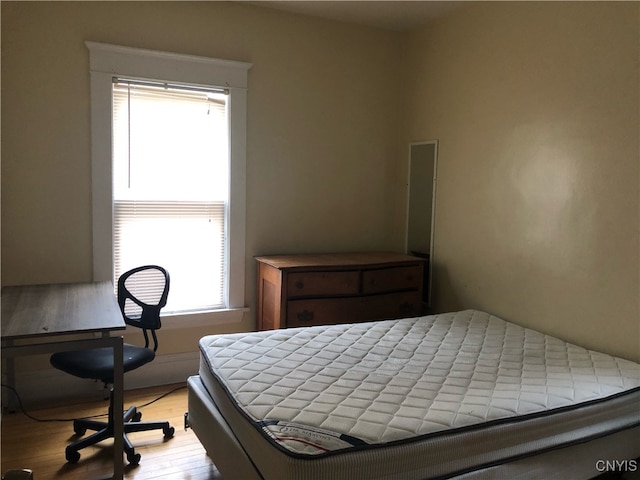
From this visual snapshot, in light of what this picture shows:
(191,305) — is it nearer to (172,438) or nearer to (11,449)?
(172,438)

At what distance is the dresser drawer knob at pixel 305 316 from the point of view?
3.25m

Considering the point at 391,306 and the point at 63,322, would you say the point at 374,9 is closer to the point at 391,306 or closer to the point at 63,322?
the point at 391,306

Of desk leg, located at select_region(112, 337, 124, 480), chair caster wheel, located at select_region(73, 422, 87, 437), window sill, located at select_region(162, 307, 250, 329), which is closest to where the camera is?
desk leg, located at select_region(112, 337, 124, 480)

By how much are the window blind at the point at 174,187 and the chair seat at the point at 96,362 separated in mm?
720

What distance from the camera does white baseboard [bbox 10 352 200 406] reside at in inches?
120

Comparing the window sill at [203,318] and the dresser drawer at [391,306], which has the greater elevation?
the dresser drawer at [391,306]

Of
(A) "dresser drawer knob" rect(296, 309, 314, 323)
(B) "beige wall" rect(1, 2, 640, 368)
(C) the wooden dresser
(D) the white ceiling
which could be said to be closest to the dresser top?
(C) the wooden dresser

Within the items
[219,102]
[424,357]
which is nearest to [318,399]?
[424,357]

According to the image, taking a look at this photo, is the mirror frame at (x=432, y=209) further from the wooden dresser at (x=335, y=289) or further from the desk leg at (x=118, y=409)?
the desk leg at (x=118, y=409)

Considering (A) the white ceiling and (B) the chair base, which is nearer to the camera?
(B) the chair base

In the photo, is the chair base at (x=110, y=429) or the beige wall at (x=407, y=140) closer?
the chair base at (x=110, y=429)

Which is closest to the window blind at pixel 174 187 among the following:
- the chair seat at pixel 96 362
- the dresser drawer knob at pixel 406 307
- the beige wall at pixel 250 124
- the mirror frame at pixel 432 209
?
the beige wall at pixel 250 124

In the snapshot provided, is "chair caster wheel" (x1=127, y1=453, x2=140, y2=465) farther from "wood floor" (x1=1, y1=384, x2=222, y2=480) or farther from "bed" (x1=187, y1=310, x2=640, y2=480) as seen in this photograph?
"bed" (x1=187, y1=310, x2=640, y2=480)

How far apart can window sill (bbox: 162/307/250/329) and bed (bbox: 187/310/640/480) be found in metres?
0.99
